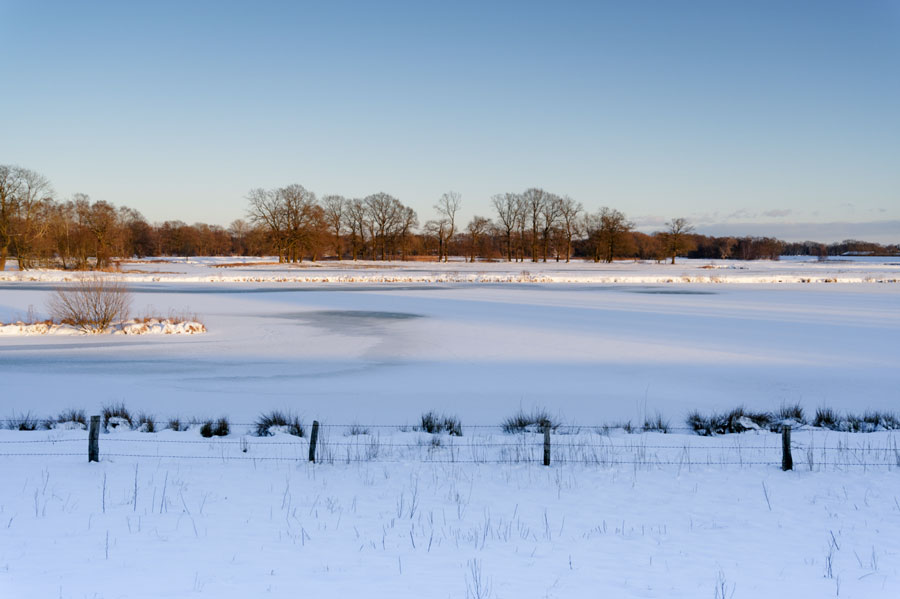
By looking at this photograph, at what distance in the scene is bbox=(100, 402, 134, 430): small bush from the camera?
432 inches

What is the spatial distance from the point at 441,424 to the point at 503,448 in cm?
169

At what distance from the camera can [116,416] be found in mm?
11398

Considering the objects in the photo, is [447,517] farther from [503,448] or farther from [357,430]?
[357,430]

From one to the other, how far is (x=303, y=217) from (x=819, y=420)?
77.3 meters

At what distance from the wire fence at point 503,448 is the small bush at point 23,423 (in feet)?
2.40

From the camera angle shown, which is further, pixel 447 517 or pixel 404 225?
pixel 404 225

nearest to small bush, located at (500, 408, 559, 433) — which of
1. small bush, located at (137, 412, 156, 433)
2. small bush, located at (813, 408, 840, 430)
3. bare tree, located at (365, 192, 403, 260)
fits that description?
small bush, located at (813, 408, 840, 430)

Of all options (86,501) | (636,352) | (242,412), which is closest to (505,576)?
(86,501)

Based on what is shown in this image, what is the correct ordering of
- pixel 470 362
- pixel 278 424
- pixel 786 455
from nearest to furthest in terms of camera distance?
pixel 786 455 < pixel 278 424 < pixel 470 362

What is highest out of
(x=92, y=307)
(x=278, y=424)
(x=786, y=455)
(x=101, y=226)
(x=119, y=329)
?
(x=101, y=226)

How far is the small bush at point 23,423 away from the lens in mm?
10773

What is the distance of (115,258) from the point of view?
66062 mm

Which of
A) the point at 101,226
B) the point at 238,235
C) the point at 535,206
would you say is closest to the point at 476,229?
the point at 535,206

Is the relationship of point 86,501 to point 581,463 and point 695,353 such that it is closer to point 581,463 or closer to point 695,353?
point 581,463
